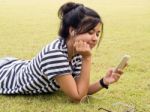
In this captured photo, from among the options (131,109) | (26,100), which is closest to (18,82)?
(26,100)

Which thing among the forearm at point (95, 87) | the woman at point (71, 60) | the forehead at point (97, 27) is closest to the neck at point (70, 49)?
the woman at point (71, 60)

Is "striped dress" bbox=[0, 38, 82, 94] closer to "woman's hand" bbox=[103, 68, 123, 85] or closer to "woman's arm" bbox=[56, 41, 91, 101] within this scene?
"woman's arm" bbox=[56, 41, 91, 101]

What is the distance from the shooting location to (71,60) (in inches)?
156

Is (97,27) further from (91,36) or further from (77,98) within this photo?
(77,98)

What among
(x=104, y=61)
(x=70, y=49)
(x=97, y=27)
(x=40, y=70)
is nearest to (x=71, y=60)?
(x=70, y=49)

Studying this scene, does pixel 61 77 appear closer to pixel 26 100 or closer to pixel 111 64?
pixel 26 100

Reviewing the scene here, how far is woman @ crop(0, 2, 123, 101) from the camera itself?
12.2 feet

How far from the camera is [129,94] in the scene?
423 centimetres

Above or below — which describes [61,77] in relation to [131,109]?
above

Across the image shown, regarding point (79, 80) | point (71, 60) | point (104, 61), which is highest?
point (71, 60)

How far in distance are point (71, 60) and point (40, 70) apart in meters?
0.29

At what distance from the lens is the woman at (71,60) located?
3705 millimetres

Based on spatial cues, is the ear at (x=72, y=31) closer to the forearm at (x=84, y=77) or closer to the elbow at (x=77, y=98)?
the forearm at (x=84, y=77)

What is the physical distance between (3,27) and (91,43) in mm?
7745
